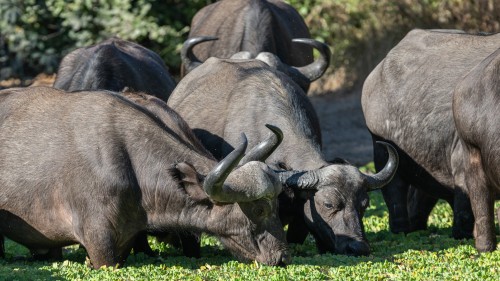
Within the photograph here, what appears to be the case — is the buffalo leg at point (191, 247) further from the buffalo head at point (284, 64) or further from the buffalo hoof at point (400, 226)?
the buffalo head at point (284, 64)

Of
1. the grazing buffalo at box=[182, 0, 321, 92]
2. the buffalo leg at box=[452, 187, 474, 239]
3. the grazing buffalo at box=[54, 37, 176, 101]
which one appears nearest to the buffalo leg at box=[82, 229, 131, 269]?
the grazing buffalo at box=[54, 37, 176, 101]

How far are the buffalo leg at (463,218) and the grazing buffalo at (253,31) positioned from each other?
204 inches

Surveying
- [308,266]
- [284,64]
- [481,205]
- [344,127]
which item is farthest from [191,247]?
[344,127]

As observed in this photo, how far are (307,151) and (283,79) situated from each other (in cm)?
149

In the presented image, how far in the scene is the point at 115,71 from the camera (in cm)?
1411

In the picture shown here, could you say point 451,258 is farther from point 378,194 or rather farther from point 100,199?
point 378,194

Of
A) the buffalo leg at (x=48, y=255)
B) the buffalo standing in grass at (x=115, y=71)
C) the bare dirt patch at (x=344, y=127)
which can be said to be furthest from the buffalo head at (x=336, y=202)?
the bare dirt patch at (x=344, y=127)

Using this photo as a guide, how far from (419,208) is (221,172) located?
4.72 m

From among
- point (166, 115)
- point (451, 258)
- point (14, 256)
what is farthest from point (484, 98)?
point (14, 256)

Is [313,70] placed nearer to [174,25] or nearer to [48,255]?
[48,255]

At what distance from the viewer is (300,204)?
11.5 metres

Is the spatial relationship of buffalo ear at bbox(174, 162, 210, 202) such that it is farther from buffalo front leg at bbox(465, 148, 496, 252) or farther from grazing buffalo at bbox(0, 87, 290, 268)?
buffalo front leg at bbox(465, 148, 496, 252)

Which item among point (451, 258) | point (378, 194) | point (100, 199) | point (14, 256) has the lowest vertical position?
point (378, 194)

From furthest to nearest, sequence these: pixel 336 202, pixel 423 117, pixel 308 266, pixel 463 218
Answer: pixel 423 117
pixel 463 218
pixel 336 202
pixel 308 266
